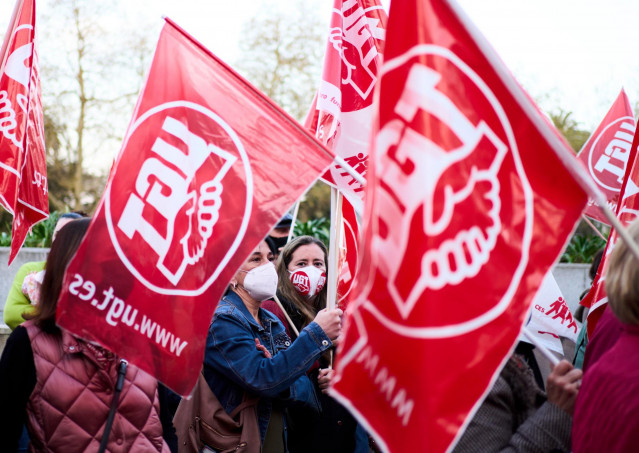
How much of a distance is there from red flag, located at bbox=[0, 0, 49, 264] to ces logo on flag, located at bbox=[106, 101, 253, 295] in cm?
206

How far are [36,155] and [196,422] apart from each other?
2421 mm

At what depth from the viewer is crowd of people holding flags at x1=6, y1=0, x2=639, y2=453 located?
6.62ft

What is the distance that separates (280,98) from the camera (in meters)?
27.3

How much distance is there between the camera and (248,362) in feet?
11.1

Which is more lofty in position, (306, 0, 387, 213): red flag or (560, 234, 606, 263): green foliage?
(306, 0, 387, 213): red flag

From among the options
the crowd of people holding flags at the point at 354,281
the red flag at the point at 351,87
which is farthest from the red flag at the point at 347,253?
the crowd of people holding flags at the point at 354,281

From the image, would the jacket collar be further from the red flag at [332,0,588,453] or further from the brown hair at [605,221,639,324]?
the brown hair at [605,221,639,324]

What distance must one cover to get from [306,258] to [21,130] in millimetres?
1996

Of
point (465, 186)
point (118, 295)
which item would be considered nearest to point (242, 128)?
point (118, 295)

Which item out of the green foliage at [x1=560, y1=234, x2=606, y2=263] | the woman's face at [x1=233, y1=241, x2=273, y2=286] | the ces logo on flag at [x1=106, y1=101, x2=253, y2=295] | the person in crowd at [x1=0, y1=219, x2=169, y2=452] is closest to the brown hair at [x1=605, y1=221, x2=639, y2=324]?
the ces logo on flag at [x1=106, y1=101, x2=253, y2=295]

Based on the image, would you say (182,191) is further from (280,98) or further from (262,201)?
(280,98)

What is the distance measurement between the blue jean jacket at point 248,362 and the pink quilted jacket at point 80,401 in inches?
24.5

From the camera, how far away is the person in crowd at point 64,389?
258 cm

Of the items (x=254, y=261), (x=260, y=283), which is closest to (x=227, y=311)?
(x=260, y=283)
